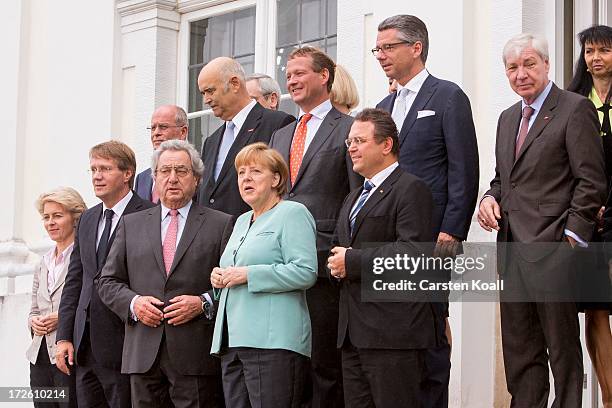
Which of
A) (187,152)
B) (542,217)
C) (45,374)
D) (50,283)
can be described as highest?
(187,152)

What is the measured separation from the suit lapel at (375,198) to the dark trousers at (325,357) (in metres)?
0.46

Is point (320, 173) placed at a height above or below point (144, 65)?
below

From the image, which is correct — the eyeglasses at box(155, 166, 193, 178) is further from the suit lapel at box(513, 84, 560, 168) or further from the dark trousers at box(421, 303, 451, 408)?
the suit lapel at box(513, 84, 560, 168)

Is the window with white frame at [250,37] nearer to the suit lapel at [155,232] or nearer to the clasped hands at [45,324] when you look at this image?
the clasped hands at [45,324]

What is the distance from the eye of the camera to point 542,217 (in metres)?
5.81

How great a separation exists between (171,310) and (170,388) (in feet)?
1.29

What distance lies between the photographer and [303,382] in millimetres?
6059

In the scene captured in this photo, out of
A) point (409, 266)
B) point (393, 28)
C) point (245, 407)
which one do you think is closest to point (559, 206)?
point (409, 266)

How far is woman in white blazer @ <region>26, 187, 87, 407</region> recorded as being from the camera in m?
7.82

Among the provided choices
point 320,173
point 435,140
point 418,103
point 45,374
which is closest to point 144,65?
point 45,374

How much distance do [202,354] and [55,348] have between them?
5.20 feet

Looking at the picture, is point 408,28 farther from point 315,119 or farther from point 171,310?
point 171,310

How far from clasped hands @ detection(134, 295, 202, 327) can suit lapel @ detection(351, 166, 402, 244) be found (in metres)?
0.94

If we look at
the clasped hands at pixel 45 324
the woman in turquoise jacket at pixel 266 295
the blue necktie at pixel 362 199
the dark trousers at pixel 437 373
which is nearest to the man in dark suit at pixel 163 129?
the clasped hands at pixel 45 324
